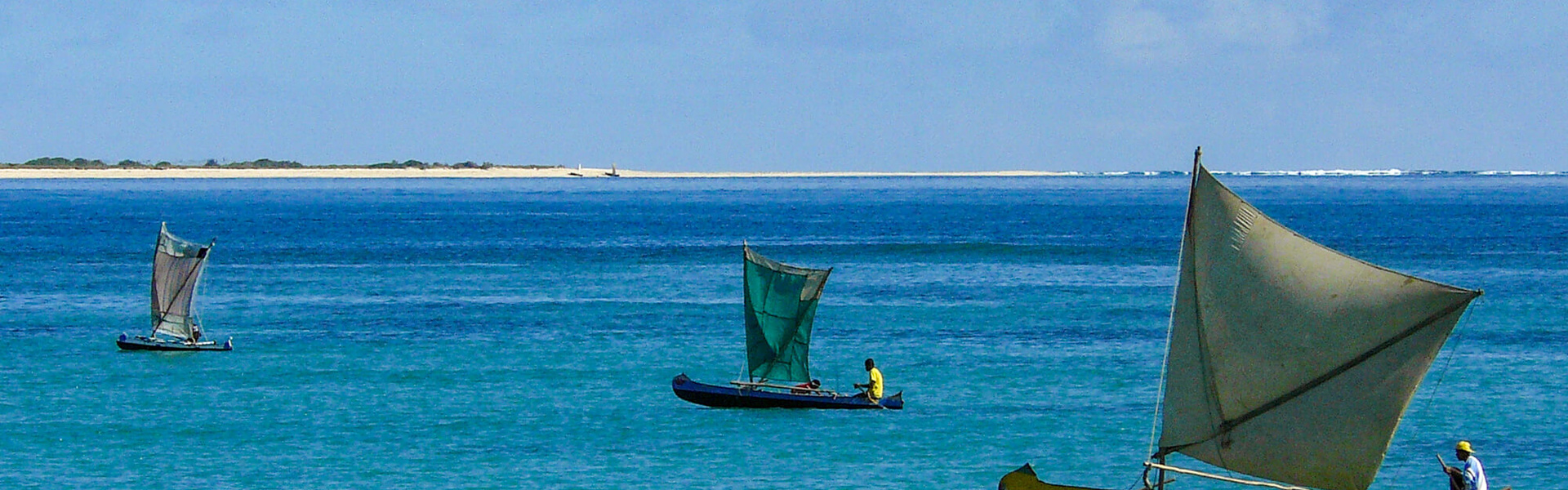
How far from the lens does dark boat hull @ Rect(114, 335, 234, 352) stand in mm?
59625

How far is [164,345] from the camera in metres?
59.5

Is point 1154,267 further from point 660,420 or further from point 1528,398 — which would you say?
point 660,420

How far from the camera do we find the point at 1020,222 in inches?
6988

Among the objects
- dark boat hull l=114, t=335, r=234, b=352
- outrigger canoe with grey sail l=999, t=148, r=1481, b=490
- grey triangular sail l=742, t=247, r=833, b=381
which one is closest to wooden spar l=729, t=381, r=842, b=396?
grey triangular sail l=742, t=247, r=833, b=381

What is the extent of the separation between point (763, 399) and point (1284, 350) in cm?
2157

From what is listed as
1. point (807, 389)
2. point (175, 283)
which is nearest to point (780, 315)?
point (807, 389)

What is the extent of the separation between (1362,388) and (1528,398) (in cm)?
2458

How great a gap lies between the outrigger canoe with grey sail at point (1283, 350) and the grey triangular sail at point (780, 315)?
20144mm

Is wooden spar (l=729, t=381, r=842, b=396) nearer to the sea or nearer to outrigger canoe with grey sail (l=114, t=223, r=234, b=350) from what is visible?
the sea

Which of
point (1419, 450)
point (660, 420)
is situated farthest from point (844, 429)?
point (1419, 450)

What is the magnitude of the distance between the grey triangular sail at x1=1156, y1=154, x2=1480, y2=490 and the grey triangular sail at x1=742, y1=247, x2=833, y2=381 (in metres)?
20.2

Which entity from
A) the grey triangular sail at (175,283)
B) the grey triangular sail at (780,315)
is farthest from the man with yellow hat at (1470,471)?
the grey triangular sail at (175,283)

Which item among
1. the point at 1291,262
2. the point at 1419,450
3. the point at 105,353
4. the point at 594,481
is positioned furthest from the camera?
the point at 105,353

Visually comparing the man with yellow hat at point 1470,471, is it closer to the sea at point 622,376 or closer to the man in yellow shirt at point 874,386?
the sea at point 622,376
